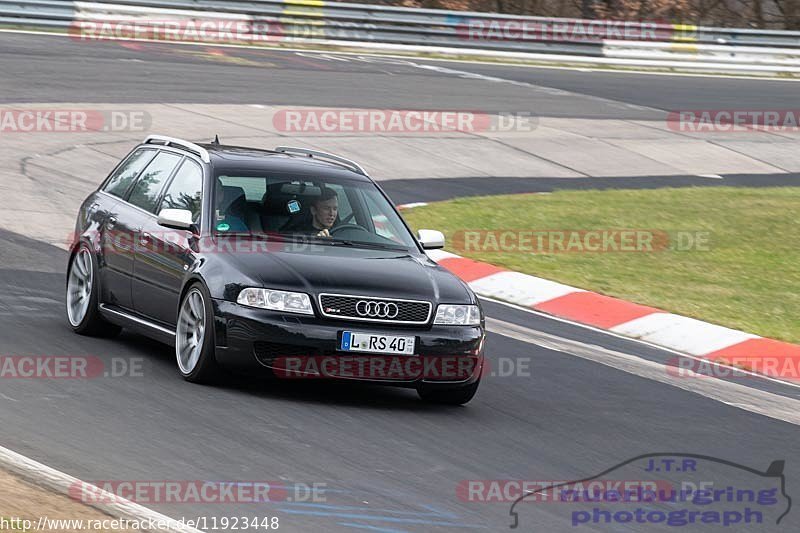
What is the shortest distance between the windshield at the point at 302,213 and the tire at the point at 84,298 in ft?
4.49

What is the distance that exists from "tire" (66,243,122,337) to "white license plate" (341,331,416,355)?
2.50 m

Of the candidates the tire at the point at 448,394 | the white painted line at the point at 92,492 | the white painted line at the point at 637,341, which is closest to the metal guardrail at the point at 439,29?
the white painted line at the point at 637,341

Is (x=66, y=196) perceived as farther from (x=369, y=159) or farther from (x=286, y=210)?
(x=286, y=210)

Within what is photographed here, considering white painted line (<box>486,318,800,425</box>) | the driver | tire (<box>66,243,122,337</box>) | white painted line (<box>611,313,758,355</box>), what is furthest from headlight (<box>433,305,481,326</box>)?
white painted line (<box>611,313,758,355</box>)

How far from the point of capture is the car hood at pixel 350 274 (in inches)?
333

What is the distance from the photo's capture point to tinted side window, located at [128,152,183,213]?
10.1 m

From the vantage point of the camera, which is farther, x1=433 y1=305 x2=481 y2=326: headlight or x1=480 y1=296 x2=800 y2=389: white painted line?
x1=480 y1=296 x2=800 y2=389: white painted line

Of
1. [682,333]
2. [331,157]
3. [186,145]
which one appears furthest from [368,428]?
[682,333]

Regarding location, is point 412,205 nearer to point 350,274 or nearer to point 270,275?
point 350,274

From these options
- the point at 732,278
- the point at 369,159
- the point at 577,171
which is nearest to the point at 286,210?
the point at 732,278

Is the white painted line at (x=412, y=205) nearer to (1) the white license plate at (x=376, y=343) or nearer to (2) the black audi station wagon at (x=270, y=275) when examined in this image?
(2) the black audi station wagon at (x=270, y=275)

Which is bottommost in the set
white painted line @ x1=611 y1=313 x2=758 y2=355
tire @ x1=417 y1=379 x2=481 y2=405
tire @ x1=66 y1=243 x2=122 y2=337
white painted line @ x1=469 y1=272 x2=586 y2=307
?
white painted line @ x1=611 y1=313 x2=758 y2=355

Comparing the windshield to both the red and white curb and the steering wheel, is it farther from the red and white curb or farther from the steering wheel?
the red and white curb

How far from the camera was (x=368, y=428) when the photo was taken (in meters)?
7.98
